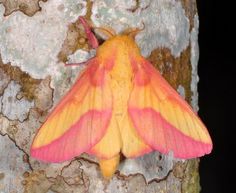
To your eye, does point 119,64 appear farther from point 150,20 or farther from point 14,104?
point 14,104

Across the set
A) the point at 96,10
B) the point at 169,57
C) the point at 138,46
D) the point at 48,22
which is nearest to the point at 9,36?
the point at 48,22

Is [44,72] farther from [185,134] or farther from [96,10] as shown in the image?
[185,134]

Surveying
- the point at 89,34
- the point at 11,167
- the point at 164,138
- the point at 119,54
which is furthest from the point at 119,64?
the point at 11,167

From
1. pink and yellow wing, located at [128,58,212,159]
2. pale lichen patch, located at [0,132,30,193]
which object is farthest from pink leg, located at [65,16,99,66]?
pale lichen patch, located at [0,132,30,193]

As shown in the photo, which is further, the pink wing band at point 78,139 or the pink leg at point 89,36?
the pink leg at point 89,36

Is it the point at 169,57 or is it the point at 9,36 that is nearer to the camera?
the point at 9,36

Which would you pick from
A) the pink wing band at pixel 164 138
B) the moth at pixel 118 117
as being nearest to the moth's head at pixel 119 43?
the moth at pixel 118 117

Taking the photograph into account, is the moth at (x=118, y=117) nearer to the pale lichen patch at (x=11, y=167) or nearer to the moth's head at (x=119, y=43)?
the moth's head at (x=119, y=43)
